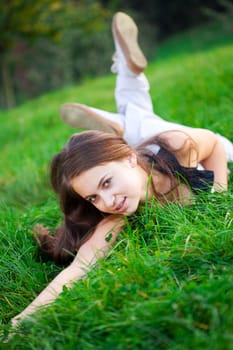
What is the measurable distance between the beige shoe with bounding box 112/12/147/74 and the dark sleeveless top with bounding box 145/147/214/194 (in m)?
0.84

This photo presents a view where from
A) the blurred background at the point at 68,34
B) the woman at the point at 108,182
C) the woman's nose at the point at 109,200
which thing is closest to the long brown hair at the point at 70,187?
the woman at the point at 108,182

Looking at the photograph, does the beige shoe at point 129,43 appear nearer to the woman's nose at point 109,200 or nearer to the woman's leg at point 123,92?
the woman's leg at point 123,92

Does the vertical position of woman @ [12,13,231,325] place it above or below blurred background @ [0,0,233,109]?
above

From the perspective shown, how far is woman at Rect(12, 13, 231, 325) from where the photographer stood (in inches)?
76.8

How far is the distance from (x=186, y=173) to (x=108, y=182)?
1.44 ft

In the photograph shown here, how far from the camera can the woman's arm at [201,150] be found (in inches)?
90.9

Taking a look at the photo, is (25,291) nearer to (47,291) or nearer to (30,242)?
(47,291)

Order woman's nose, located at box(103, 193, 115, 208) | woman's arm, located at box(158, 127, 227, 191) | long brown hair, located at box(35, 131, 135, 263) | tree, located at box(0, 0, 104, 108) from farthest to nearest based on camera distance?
tree, located at box(0, 0, 104, 108) < woman's arm, located at box(158, 127, 227, 191) < long brown hair, located at box(35, 131, 135, 263) < woman's nose, located at box(103, 193, 115, 208)

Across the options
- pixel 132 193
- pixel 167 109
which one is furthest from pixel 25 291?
pixel 167 109

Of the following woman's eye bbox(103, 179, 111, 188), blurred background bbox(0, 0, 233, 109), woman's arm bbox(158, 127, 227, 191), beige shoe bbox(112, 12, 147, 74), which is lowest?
blurred background bbox(0, 0, 233, 109)

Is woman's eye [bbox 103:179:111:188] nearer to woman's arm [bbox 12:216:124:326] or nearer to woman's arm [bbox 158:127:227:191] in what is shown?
woman's arm [bbox 12:216:124:326]

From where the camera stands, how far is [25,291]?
6.44ft

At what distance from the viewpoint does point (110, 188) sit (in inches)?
76.7

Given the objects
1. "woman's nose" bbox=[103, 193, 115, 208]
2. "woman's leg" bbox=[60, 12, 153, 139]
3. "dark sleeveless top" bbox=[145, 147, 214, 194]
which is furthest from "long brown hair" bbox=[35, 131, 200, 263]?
"woman's leg" bbox=[60, 12, 153, 139]
